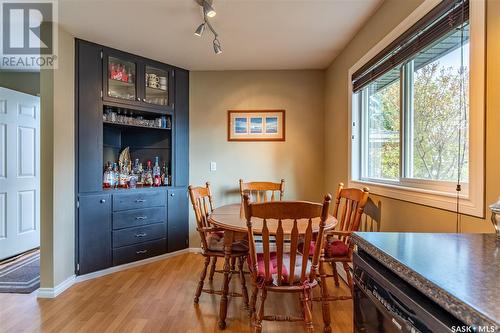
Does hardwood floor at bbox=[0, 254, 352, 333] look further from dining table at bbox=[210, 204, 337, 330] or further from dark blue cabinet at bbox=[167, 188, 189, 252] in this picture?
dark blue cabinet at bbox=[167, 188, 189, 252]

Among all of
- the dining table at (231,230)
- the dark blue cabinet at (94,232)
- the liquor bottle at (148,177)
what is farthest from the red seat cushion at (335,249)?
the liquor bottle at (148,177)

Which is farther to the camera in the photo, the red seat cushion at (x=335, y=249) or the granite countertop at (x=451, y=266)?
the red seat cushion at (x=335, y=249)

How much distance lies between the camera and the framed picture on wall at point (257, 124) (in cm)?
361

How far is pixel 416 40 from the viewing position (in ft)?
5.49

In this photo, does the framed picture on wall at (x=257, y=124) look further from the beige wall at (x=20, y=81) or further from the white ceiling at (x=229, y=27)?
the beige wall at (x=20, y=81)

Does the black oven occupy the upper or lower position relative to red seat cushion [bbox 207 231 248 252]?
upper

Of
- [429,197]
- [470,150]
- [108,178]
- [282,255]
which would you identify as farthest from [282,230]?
[108,178]

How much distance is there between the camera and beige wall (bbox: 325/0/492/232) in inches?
45.0

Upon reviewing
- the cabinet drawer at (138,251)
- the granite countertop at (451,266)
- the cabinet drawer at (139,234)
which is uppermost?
the granite countertop at (451,266)

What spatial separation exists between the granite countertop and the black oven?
32 millimetres

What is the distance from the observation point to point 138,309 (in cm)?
220

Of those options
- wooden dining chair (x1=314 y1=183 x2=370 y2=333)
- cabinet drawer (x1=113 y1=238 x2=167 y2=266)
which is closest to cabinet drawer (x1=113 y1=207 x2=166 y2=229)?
cabinet drawer (x1=113 y1=238 x2=167 y2=266)

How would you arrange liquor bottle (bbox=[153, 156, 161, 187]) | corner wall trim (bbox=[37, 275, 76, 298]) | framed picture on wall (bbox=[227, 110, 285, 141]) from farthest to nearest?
framed picture on wall (bbox=[227, 110, 285, 141]), liquor bottle (bbox=[153, 156, 161, 187]), corner wall trim (bbox=[37, 275, 76, 298])

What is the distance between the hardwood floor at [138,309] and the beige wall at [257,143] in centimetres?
112
